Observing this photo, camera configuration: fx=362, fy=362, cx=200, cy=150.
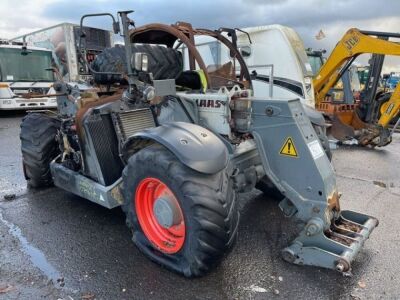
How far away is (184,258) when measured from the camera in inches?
113

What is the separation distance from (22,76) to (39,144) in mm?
9456

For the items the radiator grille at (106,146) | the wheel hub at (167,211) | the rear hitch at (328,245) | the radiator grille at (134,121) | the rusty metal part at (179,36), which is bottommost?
the rear hitch at (328,245)

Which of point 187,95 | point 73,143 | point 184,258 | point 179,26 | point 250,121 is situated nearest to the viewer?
point 184,258

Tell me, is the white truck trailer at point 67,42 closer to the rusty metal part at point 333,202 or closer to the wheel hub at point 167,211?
the wheel hub at point 167,211

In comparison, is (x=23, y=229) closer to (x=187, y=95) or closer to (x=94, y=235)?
(x=94, y=235)

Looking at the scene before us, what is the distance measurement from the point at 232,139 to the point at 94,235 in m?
1.73

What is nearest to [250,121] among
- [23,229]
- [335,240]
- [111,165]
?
[335,240]

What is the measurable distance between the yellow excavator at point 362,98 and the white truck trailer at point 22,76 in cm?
847

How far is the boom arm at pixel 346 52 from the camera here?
25.4ft

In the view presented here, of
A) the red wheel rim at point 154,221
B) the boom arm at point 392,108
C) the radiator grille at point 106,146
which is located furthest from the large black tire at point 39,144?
the boom arm at point 392,108

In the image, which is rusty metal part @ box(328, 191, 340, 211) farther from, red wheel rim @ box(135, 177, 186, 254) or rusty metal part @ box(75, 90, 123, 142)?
rusty metal part @ box(75, 90, 123, 142)

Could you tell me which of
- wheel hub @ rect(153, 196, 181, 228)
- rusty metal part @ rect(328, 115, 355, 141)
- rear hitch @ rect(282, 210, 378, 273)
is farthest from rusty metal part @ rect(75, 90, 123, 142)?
rusty metal part @ rect(328, 115, 355, 141)

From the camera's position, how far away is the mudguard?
2.63m

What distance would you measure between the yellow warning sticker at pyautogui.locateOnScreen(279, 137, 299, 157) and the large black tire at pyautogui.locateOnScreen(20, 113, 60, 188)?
10.1 ft
